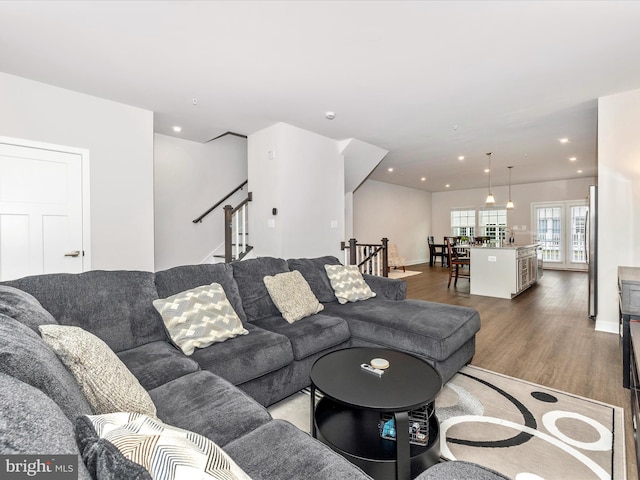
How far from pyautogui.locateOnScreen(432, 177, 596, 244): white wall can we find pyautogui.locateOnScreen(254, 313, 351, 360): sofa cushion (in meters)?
9.75

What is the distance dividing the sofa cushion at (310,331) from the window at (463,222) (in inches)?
395

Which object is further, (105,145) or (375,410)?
(105,145)

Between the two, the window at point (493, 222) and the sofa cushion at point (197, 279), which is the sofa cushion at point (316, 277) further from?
the window at point (493, 222)

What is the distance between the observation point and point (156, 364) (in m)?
1.74

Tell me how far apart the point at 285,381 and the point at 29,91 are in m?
3.79

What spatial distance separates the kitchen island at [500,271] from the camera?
5602 mm

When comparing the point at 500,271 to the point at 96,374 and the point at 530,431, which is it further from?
the point at 96,374

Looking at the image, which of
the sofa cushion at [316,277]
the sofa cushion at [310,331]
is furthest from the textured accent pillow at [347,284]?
the sofa cushion at [310,331]

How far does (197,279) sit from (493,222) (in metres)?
10.9

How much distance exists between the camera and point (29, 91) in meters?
3.19

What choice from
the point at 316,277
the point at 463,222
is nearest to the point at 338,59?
the point at 316,277

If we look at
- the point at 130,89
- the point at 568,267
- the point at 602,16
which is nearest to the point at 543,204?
the point at 568,267

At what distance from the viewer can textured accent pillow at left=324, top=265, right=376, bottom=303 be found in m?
3.20

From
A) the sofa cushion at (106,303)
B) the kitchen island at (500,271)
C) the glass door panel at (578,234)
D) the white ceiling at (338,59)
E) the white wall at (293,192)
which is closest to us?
the sofa cushion at (106,303)
